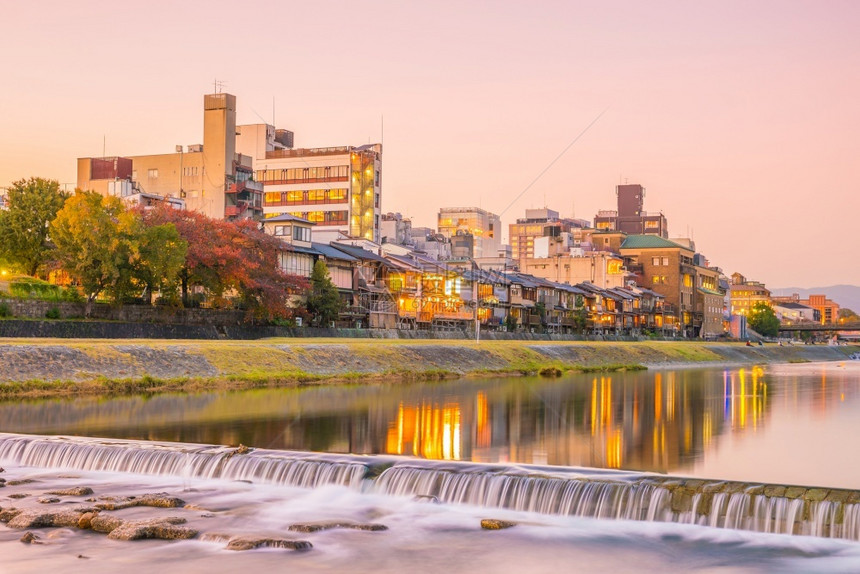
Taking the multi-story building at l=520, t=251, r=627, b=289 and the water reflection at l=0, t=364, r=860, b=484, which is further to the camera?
the multi-story building at l=520, t=251, r=627, b=289

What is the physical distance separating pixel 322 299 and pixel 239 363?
2962 centimetres

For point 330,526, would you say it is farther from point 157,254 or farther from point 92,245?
point 92,245

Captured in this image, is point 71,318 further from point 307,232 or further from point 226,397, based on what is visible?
point 307,232

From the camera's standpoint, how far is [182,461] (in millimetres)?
26562

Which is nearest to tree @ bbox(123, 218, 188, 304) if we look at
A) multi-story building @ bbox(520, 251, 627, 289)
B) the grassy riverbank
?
the grassy riverbank

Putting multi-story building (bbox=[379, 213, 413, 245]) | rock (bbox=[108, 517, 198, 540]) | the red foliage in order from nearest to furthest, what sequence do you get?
rock (bbox=[108, 517, 198, 540]) → the red foliage → multi-story building (bbox=[379, 213, 413, 245])

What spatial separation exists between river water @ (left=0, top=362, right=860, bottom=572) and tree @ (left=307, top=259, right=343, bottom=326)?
94.7 ft

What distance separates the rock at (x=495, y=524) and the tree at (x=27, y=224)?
6397 cm

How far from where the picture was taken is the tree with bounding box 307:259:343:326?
84.0m

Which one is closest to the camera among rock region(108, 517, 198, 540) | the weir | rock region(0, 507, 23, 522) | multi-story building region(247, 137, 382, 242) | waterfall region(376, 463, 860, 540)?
rock region(108, 517, 198, 540)

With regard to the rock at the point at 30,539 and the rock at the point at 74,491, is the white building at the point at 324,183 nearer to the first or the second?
the rock at the point at 74,491

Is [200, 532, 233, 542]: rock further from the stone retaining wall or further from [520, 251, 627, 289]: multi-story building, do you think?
[520, 251, 627, 289]: multi-story building

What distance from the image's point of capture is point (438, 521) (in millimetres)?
21000

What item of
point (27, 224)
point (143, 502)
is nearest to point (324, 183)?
point (27, 224)
